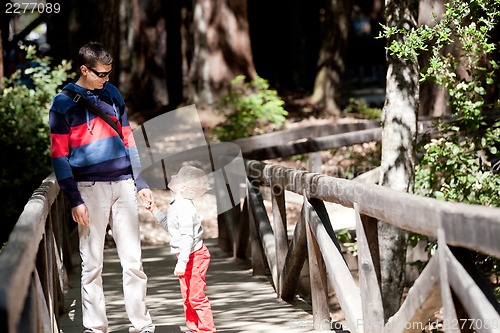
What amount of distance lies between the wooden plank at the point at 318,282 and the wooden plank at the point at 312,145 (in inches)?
179

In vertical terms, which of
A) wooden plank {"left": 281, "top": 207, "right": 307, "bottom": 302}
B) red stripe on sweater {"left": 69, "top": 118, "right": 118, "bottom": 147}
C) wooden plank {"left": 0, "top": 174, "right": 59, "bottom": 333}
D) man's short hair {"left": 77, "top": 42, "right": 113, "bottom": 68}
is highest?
man's short hair {"left": 77, "top": 42, "right": 113, "bottom": 68}

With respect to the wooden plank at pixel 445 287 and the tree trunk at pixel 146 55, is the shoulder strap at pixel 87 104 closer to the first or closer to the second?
the wooden plank at pixel 445 287

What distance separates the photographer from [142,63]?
22000mm

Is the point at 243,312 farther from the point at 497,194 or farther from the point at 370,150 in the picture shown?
the point at 370,150

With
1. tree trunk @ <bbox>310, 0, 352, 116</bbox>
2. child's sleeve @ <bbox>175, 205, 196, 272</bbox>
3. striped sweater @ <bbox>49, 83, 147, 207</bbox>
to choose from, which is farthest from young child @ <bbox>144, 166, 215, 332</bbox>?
tree trunk @ <bbox>310, 0, 352, 116</bbox>

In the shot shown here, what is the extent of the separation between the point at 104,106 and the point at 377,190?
1.85 meters

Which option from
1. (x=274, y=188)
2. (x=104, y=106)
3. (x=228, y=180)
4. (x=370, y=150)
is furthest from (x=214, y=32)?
(x=104, y=106)

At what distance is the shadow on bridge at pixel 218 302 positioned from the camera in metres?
6.96

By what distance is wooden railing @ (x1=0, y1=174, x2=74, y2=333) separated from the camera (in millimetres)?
3316

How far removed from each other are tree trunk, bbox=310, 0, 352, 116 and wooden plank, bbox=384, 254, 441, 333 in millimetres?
16504

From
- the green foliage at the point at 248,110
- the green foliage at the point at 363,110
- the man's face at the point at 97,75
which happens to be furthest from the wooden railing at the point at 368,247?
the green foliage at the point at 363,110

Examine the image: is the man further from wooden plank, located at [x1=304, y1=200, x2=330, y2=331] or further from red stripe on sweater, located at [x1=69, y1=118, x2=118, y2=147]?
wooden plank, located at [x1=304, y1=200, x2=330, y2=331]

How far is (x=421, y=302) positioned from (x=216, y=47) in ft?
50.7

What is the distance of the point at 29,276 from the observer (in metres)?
4.11
